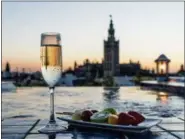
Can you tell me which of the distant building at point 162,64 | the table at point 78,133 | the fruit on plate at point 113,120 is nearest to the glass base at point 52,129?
the table at point 78,133

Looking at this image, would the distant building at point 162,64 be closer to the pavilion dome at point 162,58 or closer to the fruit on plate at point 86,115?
the pavilion dome at point 162,58

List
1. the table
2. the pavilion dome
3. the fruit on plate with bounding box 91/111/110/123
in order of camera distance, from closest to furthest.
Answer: the table → the fruit on plate with bounding box 91/111/110/123 → the pavilion dome

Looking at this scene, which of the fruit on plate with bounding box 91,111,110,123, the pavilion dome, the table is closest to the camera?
the table

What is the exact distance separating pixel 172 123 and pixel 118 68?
56.6 metres

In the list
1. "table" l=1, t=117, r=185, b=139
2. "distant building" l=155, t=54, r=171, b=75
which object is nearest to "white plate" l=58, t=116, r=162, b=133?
"table" l=1, t=117, r=185, b=139

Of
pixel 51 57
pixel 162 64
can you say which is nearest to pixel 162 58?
pixel 162 64

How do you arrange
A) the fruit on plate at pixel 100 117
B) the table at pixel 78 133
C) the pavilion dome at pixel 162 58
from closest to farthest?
the table at pixel 78 133 < the fruit on plate at pixel 100 117 < the pavilion dome at pixel 162 58

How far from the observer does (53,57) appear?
52.0 inches

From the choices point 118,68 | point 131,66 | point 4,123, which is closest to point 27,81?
point 4,123

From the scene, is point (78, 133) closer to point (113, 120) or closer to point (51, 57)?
point (113, 120)

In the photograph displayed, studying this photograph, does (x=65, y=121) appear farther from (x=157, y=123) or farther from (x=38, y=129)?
(x=157, y=123)

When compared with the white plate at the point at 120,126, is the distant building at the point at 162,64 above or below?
above

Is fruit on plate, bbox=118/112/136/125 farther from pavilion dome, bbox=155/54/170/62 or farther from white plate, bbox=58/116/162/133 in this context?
pavilion dome, bbox=155/54/170/62

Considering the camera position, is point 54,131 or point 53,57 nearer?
point 54,131
